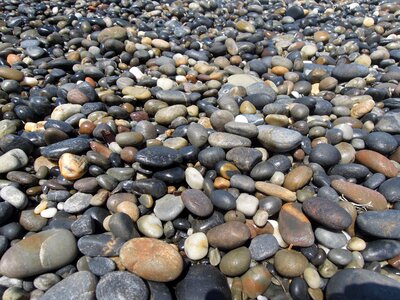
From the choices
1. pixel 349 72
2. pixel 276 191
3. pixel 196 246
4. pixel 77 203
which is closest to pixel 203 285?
pixel 196 246

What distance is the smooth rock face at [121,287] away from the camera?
183 centimetres

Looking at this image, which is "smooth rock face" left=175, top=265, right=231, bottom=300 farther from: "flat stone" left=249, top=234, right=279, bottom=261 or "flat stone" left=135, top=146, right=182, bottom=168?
"flat stone" left=135, top=146, right=182, bottom=168

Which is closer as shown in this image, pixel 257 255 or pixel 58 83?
pixel 257 255

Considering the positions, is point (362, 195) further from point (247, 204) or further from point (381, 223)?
point (247, 204)

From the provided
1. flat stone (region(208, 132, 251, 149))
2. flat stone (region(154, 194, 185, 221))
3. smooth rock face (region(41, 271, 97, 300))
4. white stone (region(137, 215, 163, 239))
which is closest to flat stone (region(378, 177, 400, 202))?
flat stone (region(208, 132, 251, 149))

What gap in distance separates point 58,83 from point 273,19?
13.6ft

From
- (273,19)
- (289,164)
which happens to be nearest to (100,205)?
(289,164)

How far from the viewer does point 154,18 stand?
18.6 feet

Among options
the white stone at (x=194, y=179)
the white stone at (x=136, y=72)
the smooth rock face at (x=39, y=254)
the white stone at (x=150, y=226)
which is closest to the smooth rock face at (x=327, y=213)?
the white stone at (x=194, y=179)

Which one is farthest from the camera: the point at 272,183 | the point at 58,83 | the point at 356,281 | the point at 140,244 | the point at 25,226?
the point at 58,83

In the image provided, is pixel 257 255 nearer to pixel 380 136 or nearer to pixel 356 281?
pixel 356 281

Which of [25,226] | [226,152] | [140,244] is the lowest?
[25,226]

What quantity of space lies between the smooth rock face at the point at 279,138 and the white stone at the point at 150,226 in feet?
3.87

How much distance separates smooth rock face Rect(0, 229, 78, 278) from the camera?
77.0 inches
